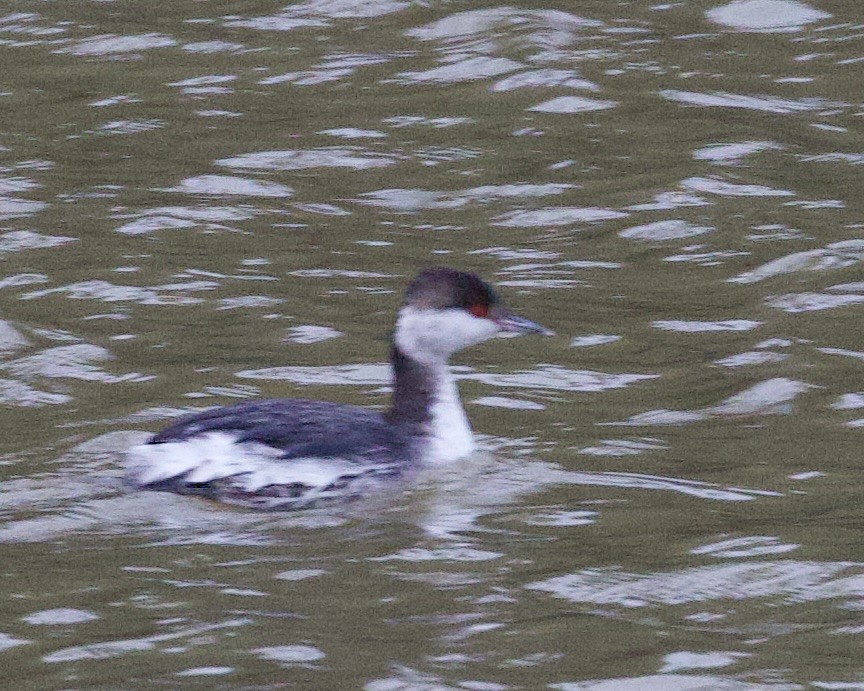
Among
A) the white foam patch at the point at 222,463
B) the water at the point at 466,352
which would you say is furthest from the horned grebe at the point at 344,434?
the water at the point at 466,352

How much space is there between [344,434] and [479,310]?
889mm

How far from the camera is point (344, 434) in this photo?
26.4 ft

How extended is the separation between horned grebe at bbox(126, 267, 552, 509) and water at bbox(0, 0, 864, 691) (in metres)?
0.13

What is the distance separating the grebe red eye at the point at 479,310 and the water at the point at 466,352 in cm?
54

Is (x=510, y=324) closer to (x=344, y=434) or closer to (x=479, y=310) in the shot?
(x=479, y=310)

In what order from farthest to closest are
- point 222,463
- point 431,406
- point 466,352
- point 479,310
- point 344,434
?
point 466,352 → point 479,310 → point 431,406 → point 344,434 → point 222,463

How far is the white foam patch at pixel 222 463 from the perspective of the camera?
7812 mm

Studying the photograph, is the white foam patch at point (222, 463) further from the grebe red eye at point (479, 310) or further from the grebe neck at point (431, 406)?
the grebe red eye at point (479, 310)

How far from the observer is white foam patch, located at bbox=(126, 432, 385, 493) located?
7.81m

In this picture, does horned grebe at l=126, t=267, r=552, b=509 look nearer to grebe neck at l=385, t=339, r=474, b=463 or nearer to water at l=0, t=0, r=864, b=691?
grebe neck at l=385, t=339, r=474, b=463

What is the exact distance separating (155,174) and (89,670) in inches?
267

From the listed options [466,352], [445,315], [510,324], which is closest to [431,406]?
[445,315]

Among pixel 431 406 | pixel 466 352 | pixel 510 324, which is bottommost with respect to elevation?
pixel 466 352

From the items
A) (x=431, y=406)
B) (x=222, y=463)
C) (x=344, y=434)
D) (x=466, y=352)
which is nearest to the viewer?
(x=222, y=463)
